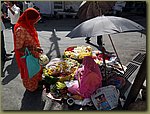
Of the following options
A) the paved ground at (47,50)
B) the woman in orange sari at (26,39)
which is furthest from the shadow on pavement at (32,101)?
the woman in orange sari at (26,39)

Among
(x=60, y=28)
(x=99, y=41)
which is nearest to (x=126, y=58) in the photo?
(x=99, y=41)

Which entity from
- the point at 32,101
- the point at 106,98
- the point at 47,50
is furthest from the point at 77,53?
the point at 106,98

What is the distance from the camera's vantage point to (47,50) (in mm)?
6914

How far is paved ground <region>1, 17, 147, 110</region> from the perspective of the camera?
171 inches

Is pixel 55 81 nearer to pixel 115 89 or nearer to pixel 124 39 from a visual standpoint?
pixel 115 89

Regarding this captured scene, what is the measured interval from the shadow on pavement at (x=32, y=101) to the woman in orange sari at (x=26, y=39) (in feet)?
0.36

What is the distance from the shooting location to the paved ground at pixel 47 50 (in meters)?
4.35

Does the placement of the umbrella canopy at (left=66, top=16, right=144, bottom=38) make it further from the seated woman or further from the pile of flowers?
the pile of flowers

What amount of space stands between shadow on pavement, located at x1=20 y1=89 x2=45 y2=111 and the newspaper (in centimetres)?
101

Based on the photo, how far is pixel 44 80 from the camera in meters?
4.83

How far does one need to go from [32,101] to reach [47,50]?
2710mm

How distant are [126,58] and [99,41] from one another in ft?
3.87

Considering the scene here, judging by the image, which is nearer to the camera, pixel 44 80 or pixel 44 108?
pixel 44 108

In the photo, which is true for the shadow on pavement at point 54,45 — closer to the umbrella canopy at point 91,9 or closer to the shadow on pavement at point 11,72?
the shadow on pavement at point 11,72
